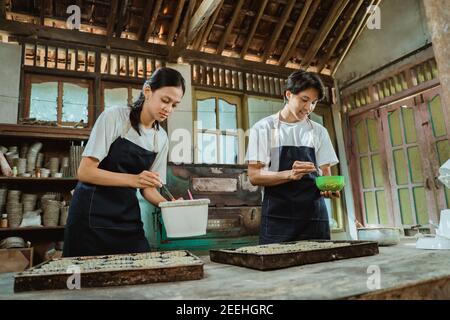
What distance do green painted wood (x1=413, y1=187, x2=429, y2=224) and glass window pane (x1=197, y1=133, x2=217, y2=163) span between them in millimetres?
3086

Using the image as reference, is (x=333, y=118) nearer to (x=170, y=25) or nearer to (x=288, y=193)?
(x=170, y=25)

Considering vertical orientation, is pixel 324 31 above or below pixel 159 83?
above

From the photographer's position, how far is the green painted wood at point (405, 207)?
5.17m

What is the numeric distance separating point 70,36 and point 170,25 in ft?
4.93

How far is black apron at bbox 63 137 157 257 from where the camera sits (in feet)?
5.45

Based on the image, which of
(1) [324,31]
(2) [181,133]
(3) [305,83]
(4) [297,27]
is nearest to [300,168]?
(3) [305,83]

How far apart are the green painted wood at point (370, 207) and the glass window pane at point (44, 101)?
5086 millimetres

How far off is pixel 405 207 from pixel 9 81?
5.93 meters

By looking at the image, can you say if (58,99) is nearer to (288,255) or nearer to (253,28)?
(253,28)

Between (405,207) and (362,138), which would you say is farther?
(362,138)

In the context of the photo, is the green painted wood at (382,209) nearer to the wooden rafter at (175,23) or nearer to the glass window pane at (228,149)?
the glass window pane at (228,149)

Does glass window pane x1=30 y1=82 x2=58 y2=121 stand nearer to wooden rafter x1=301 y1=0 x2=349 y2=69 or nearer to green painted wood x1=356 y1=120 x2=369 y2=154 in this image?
wooden rafter x1=301 y1=0 x2=349 y2=69

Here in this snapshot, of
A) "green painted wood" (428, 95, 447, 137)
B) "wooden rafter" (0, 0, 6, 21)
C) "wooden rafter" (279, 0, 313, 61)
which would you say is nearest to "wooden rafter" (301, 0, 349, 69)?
"wooden rafter" (279, 0, 313, 61)

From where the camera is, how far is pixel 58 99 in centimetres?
471
